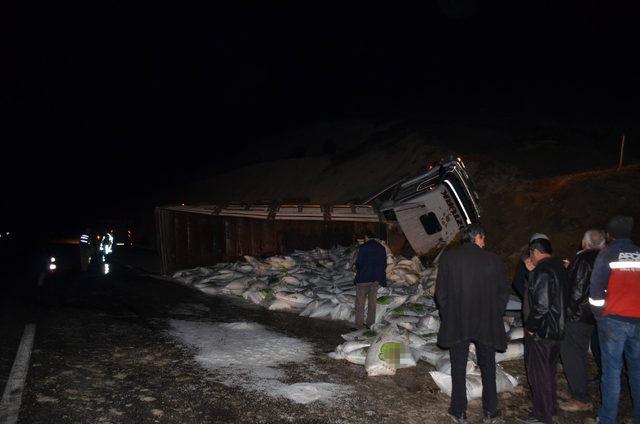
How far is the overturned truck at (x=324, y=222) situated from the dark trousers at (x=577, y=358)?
530 centimetres

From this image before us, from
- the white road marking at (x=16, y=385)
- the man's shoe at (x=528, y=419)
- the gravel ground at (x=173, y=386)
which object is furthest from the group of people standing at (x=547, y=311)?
the white road marking at (x=16, y=385)

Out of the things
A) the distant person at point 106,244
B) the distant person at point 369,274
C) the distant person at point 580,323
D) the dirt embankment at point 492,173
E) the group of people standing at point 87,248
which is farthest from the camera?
the distant person at point 106,244

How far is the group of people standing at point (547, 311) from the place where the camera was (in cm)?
384

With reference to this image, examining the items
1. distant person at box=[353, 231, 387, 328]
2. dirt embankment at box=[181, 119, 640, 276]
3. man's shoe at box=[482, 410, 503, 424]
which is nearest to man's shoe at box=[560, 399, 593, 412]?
man's shoe at box=[482, 410, 503, 424]

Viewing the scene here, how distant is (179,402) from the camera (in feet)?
14.6

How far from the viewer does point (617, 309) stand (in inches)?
149

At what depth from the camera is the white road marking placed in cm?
412

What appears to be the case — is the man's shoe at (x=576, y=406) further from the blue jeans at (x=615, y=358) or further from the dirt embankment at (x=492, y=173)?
the dirt embankment at (x=492, y=173)

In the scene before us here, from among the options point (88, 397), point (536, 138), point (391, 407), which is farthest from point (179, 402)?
point (536, 138)

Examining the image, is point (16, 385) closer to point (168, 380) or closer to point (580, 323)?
point (168, 380)

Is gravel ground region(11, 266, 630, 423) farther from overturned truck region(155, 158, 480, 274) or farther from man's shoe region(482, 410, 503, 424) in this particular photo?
overturned truck region(155, 158, 480, 274)

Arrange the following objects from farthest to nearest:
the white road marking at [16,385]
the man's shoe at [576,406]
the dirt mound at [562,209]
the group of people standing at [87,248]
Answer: the group of people standing at [87,248] → the dirt mound at [562,209] → the man's shoe at [576,406] → the white road marking at [16,385]

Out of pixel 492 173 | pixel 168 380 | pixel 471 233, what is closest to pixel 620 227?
pixel 471 233

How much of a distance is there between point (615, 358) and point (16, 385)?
5.28 m
